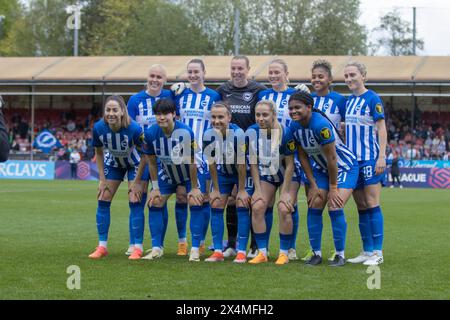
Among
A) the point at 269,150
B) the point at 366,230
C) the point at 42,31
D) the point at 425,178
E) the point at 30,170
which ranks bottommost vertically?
the point at 425,178

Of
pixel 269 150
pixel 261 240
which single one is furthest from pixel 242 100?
pixel 261 240

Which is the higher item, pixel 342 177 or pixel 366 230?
pixel 342 177

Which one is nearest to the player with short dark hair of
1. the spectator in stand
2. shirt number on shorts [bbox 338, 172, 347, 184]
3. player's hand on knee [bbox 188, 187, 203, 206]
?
shirt number on shorts [bbox 338, 172, 347, 184]

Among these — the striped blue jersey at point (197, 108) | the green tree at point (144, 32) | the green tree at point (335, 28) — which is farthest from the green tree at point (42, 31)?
the striped blue jersey at point (197, 108)

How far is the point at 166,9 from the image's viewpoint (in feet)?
230

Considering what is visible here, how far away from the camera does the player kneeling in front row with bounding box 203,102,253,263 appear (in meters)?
9.52

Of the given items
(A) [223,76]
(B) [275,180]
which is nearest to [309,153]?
(B) [275,180]

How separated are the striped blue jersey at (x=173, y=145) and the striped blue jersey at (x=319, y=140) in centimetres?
121

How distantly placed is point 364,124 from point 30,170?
29805 millimetres

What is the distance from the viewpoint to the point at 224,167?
975cm

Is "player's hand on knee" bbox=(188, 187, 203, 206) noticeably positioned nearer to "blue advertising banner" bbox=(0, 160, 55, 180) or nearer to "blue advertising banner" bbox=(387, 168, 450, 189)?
"blue advertising banner" bbox=(387, 168, 450, 189)

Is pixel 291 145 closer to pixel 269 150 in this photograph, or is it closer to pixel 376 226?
pixel 269 150

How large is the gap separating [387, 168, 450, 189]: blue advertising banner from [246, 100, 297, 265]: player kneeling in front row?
25.3 meters

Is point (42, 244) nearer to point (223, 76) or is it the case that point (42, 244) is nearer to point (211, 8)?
point (223, 76)
